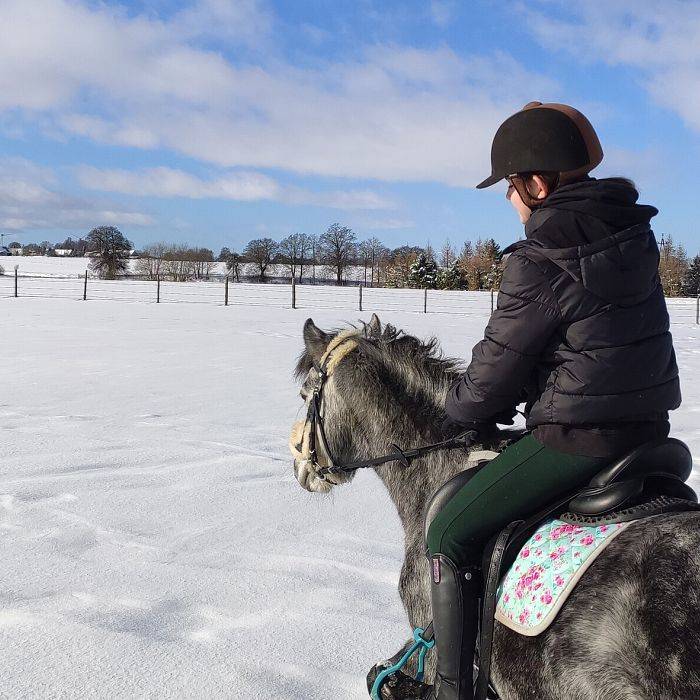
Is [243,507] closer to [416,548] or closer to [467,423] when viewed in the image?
[416,548]

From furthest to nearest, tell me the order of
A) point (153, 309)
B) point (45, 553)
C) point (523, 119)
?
point (153, 309), point (45, 553), point (523, 119)

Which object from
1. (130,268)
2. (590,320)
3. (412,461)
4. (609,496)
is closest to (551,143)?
(590,320)

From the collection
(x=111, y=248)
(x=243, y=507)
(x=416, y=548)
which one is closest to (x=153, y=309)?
(x=243, y=507)

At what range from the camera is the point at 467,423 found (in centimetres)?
209

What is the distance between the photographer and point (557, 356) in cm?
179

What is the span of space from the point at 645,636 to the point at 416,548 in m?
0.88

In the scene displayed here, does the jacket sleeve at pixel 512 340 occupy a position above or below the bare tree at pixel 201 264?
below

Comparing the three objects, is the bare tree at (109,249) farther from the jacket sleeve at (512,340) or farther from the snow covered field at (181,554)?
the jacket sleeve at (512,340)

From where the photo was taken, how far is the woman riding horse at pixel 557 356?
5.63 ft

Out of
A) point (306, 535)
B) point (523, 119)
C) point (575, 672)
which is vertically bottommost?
point (306, 535)

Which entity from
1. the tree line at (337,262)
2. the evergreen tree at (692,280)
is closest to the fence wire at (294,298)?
the tree line at (337,262)

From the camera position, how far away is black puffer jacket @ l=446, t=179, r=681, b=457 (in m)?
1.70

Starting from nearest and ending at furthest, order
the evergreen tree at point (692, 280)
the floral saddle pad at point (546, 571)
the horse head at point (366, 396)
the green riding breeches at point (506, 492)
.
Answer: the floral saddle pad at point (546, 571)
the green riding breeches at point (506, 492)
the horse head at point (366, 396)
the evergreen tree at point (692, 280)

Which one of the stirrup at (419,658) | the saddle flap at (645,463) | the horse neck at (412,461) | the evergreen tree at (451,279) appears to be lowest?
the stirrup at (419,658)
